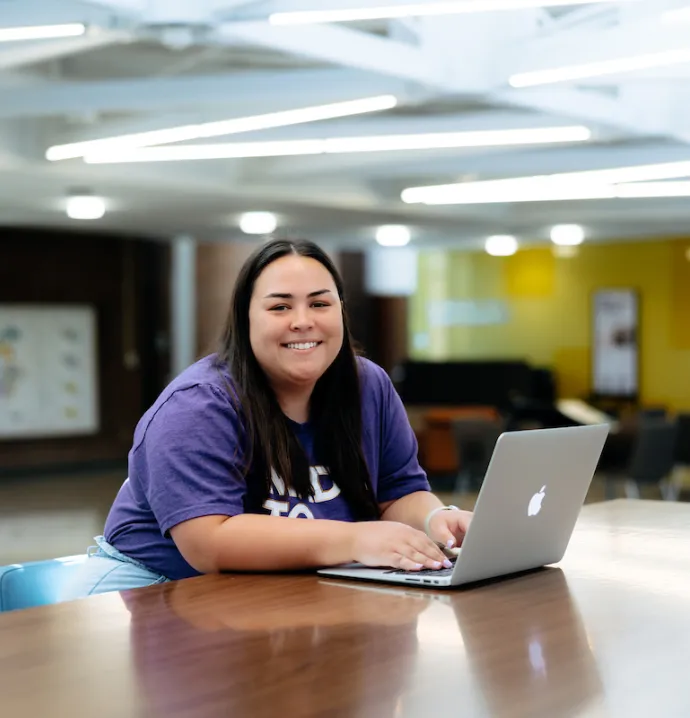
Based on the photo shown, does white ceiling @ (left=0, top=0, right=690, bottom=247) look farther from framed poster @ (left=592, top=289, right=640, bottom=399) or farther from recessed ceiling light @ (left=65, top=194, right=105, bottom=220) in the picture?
framed poster @ (left=592, top=289, right=640, bottom=399)

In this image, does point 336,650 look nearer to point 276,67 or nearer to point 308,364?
point 308,364

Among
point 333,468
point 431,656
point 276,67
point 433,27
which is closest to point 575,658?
point 431,656

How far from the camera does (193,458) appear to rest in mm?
2229

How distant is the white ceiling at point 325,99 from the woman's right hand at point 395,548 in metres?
2.85

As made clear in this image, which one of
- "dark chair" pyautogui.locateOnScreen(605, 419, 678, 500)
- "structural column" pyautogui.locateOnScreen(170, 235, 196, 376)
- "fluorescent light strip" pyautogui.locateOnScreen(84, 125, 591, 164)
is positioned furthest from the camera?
"structural column" pyautogui.locateOnScreen(170, 235, 196, 376)

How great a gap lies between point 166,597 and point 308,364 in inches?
25.0

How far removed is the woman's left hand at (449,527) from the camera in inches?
96.0

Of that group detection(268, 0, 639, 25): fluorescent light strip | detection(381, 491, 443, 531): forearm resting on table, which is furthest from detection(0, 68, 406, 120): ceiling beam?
detection(381, 491, 443, 531): forearm resting on table

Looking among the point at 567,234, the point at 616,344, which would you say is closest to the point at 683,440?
the point at 567,234

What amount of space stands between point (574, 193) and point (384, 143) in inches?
130

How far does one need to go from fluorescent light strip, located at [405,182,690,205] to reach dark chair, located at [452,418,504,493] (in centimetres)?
208

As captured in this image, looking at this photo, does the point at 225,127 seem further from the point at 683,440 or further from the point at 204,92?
the point at 683,440

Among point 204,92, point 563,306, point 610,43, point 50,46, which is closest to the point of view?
point 610,43

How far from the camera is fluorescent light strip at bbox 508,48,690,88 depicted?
5215 millimetres
